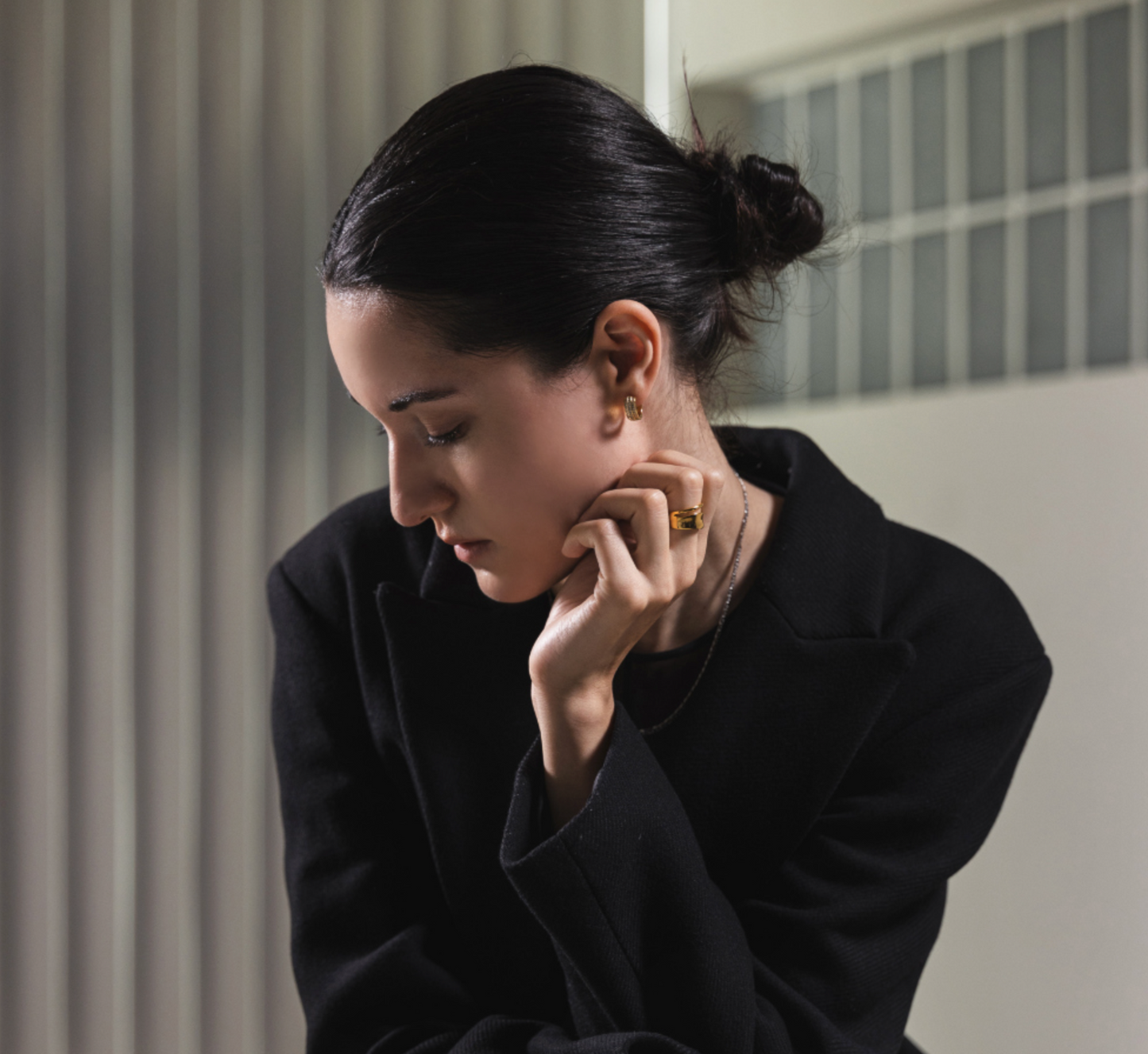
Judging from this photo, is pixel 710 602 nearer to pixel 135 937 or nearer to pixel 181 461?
pixel 181 461

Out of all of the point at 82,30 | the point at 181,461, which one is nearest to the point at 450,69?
the point at 82,30

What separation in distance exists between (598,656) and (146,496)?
0.99 m

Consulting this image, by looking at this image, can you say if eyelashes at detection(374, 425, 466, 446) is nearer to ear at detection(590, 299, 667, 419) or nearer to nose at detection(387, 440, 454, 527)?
nose at detection(387, 440, 454, 527)

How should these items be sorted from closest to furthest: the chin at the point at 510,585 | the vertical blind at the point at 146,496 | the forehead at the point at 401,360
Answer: the forehead at the point at 401,360
the chin at the point at 510,585
the vertical blind at the point at 146,496

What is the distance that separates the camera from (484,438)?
91 cm

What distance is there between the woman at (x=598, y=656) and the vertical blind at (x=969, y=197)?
24.4 inches

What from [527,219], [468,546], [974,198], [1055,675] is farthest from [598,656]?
[974,198]

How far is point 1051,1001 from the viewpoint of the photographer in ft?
5.24

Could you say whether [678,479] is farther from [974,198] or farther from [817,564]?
[974,198]

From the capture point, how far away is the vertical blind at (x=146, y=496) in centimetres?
165

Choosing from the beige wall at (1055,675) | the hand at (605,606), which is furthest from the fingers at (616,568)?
the beige wall at (1055,675)

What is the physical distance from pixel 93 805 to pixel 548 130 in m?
1.24

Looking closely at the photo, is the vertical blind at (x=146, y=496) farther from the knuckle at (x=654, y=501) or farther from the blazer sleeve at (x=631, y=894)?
the knuckle at (x=654, y=501)

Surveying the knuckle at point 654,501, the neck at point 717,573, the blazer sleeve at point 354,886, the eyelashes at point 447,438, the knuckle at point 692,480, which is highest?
the eyelashes at point 447,438
